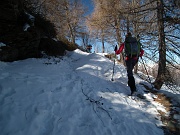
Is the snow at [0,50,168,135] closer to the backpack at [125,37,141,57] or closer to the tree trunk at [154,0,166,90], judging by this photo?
the tree trunk at [154,0,166,90]

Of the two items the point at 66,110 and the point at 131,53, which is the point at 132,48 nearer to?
the point at 131,53

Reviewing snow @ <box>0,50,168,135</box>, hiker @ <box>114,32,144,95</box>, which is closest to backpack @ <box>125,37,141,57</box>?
hiker @ <box>114,32,144,95</box>

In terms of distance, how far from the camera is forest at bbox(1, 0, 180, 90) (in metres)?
5.93

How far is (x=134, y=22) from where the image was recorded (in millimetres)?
7000

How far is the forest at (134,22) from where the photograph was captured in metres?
5.93

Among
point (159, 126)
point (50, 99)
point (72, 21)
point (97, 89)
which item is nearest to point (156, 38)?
point (97, 89)

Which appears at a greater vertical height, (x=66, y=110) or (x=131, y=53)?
(x=131, y=53)

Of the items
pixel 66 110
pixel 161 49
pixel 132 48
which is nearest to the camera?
pixel 66 110

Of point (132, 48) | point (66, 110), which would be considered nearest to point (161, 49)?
point (132, 48)

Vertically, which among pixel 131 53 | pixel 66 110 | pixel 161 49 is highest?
pixel 161 49

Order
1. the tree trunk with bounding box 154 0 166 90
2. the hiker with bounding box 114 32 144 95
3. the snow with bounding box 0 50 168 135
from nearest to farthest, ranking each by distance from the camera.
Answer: the snow with bounding box 0 50 168 135
the hiker with bounding box 114 32 144 95
the tree trunk with bounding box 154 0 166 90

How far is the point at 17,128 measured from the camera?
8.05 feet

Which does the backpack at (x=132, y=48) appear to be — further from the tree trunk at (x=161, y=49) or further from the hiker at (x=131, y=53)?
the tree trunk at (x=161, y=49)

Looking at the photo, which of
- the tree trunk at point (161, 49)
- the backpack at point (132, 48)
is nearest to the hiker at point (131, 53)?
the backpack at point (132, 48)
